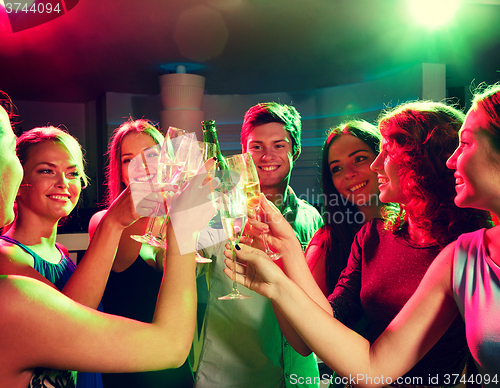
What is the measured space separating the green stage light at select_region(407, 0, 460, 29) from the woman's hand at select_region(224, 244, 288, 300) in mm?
3190

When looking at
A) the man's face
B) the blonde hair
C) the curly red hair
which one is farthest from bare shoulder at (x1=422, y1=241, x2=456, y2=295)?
the blonde hair

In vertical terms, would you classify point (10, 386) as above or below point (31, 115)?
below

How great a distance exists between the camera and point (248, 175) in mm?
987

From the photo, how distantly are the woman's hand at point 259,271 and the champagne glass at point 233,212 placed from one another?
3 cm

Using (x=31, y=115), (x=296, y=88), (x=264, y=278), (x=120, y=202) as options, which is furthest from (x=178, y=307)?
(x=31, y=115)

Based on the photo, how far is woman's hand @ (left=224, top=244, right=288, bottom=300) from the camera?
3.10 feet

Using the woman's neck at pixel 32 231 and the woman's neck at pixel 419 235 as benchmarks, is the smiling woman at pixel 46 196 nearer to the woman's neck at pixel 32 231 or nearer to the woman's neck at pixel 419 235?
the woman's neck at pixel 32 231

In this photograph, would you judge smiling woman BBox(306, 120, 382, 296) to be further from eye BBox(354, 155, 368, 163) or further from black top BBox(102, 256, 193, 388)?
black top BBox(102, 256, 193, 388)

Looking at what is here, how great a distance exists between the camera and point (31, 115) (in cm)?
655

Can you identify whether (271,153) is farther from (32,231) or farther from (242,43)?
(242,43)

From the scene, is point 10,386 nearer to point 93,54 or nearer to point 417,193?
point 417,193

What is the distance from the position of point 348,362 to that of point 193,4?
302 cm

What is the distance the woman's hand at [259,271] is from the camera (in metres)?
0.94

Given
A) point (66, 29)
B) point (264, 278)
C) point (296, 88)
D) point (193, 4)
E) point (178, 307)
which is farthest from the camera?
point (296, 88)
